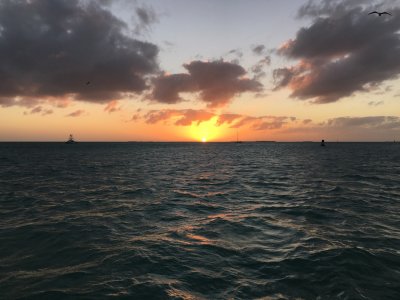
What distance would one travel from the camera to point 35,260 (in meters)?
12.1

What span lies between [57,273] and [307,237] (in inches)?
451

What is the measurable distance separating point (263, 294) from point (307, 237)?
21.4ft

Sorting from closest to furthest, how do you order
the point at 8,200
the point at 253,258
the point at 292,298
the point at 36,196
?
the point at 292,298
the point at 253,258
the point at 8,200
the point at 36,196

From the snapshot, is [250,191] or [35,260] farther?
[250,191]

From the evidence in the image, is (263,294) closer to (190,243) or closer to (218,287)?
(218,287)

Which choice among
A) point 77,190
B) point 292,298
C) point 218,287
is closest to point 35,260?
point 218,287

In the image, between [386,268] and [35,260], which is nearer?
[386,268]

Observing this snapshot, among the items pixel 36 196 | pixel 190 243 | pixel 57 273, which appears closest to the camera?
pixel 57 273

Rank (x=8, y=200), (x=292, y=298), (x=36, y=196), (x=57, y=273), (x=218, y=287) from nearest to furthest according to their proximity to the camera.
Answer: (x=292, y=298) → (x=218, y=287) → (x=57, y=273) → (x=8, y=200) → (x=36, y=196)

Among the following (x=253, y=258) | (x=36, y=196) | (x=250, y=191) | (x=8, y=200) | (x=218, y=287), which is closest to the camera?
(x=218, y=287)

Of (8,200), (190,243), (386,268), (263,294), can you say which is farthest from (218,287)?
(8,200)

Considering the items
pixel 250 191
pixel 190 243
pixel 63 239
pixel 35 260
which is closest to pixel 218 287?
pixel 190 243

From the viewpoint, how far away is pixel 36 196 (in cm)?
2667

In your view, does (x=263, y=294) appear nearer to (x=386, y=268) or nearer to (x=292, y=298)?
(x=292, y=298)
